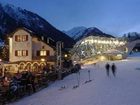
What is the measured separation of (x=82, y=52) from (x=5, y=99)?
68.2 meters

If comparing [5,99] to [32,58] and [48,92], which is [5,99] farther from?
[32,58]

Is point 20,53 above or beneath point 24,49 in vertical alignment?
beneath

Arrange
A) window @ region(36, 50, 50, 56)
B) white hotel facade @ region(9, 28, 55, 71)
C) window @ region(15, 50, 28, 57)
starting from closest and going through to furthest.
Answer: white hotel facade @ region(9, 28, 55, 71) < window @ region(15, 50, 28, 57) < window @ region(36, 50, 50, 56)

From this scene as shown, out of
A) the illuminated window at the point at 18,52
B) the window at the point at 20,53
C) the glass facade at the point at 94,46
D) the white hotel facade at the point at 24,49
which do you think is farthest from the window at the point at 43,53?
the glass facade at the point at 94,46

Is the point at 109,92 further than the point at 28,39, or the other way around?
the point at 28,39

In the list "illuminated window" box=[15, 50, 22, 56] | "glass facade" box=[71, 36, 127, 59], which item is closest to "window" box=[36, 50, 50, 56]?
"illuminated window" box=[15, 50, 22, 56]

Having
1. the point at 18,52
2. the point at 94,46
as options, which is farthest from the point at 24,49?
the point at 94,46

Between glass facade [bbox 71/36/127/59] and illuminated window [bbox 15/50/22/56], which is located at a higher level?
glass facade [bbox 71/36/127/59]

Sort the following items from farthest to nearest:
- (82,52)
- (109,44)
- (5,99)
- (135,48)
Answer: (135,48) < (109,44) < (82,52) < (5,99)

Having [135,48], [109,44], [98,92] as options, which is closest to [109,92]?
[98,92]

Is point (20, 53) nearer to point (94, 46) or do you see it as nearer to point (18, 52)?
point (18, 52)

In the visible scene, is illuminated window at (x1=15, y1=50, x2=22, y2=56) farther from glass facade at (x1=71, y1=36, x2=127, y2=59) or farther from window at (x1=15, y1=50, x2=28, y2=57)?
glass facade at (x1=71, y1=36, x2=127, y2=59)

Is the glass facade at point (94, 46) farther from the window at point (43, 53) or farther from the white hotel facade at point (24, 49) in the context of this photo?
the white hotel facade at point (24, 49)

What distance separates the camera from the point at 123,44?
4427 inches
